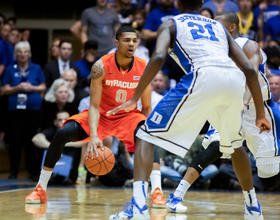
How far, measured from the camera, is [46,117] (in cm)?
746

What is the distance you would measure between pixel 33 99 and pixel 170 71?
2.48 metres

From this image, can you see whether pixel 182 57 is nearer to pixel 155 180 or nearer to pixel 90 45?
pixel 155 180

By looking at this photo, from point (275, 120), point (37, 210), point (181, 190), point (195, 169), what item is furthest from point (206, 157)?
point (37, 210)

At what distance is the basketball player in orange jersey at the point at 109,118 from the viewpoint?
4750mm

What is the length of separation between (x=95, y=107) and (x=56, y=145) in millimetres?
581

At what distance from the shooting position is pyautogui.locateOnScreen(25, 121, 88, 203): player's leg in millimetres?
4734

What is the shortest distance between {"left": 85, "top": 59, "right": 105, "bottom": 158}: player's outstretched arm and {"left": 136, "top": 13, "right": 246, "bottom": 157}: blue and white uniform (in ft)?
3.84

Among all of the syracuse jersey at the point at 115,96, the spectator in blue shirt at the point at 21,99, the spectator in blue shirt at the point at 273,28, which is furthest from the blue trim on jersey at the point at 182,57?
the spectator in blue shirt at the point at 273,28

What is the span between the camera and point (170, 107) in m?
3.28

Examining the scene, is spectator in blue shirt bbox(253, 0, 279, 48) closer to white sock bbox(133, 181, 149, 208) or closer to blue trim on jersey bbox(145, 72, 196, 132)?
blue trim on jersey bbox(145, 72, 196, 132)

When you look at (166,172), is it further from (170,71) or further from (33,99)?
(33,99)

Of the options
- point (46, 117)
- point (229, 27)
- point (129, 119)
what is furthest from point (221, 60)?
point (46, 117)

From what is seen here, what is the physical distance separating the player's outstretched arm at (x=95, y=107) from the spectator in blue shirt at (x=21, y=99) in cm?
326

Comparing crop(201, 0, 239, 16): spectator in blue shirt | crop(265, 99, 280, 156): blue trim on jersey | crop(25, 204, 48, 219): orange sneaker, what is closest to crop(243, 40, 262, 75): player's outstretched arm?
crop(265, 99, 280, 156): blue trim on jersey
